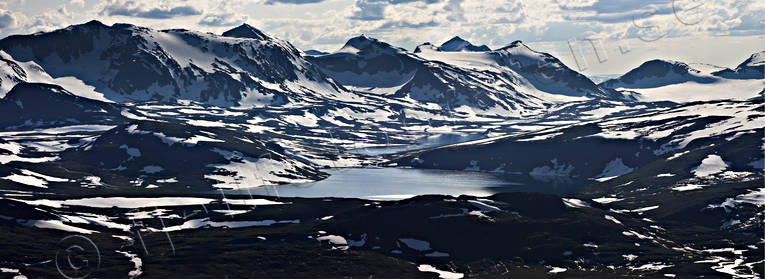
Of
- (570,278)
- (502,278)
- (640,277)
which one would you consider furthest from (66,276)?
(640,277)

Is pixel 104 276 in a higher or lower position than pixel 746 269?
higher

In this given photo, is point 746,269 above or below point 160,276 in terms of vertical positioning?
below

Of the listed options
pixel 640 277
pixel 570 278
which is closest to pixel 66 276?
pixel 570 278

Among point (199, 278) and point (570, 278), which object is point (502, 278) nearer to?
point (570, 278)

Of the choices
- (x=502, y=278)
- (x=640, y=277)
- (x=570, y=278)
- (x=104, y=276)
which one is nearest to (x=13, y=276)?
(x=104, y=276)

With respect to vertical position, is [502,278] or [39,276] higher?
[39,276]

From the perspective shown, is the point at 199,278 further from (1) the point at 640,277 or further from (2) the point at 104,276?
(1) the point at 640,277

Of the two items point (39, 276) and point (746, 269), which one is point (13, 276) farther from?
point (746, 269)
